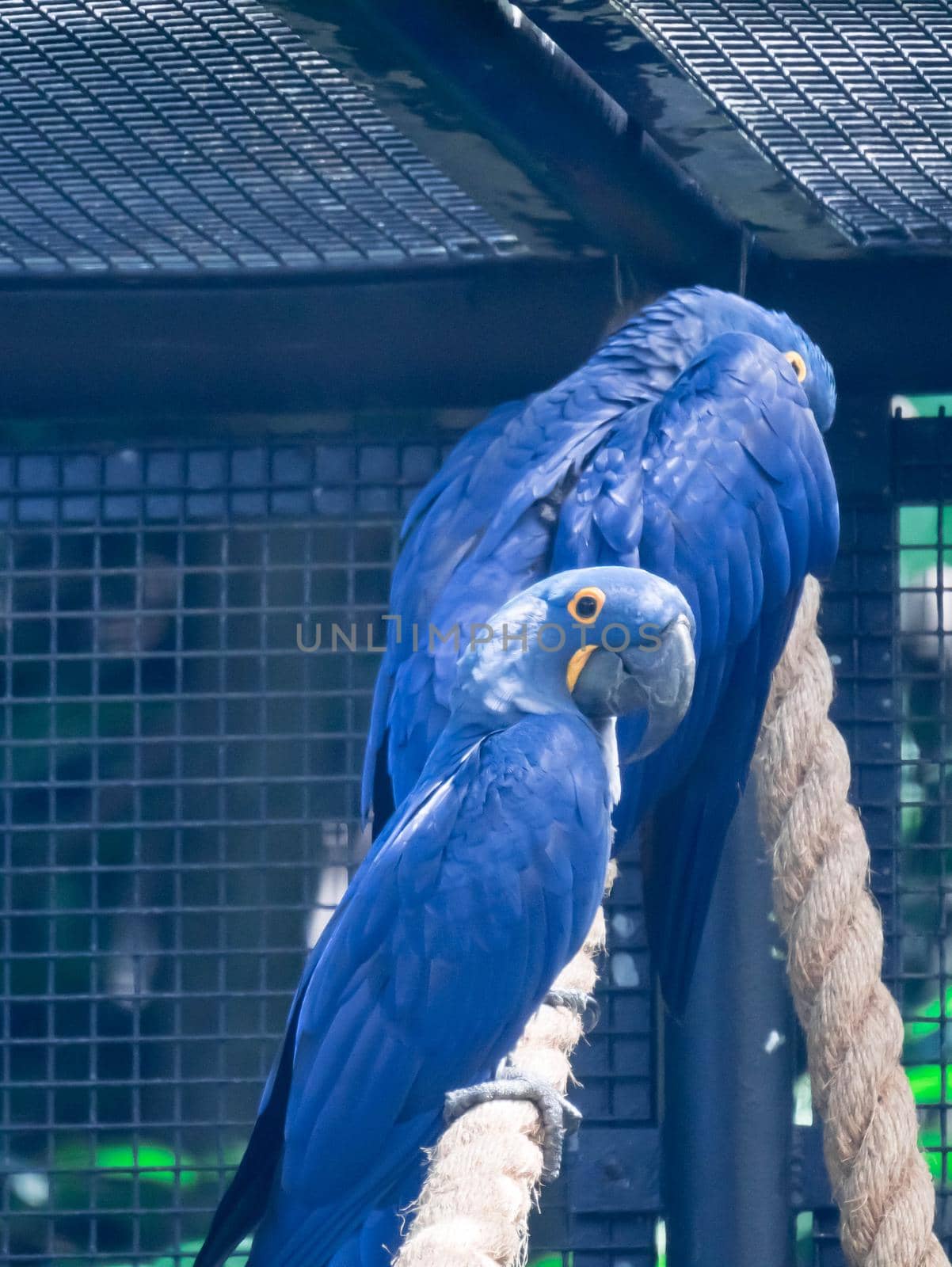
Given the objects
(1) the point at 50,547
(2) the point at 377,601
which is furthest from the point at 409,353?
(1) the point at 50,547

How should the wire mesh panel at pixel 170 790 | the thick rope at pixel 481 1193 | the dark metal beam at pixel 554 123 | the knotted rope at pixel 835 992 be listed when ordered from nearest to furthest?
1. the thick rope at pixel 481 1193
2. the dark metal beam at pixel 554 123
3. the knotted rope at pixel 835 992
4. the wire mesh panel at pixel 170 790

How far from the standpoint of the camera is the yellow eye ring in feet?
3.60

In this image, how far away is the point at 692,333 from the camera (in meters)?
1.39

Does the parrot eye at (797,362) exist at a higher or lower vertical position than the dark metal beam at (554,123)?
lower

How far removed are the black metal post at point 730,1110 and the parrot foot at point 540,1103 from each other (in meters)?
0.22

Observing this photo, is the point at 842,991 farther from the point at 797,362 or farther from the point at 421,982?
the point at 797,362

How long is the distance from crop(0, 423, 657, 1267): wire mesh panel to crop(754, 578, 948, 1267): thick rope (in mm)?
357

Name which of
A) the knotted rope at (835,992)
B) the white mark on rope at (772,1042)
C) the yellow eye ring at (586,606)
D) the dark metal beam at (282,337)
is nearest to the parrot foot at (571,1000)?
the knotted rope at (835,992)

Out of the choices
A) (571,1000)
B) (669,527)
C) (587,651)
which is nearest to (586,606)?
(587,651)

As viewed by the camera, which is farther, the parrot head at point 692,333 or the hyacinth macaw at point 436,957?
the parrot head at point 692,333

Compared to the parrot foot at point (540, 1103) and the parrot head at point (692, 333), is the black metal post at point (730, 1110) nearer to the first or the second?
the parrot foot at point (540, 1103)

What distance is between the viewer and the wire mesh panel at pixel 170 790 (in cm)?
151

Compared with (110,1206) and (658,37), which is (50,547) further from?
(658,37)

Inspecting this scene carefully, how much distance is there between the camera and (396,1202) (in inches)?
43.6
